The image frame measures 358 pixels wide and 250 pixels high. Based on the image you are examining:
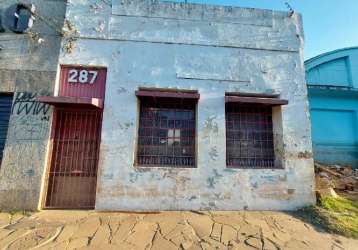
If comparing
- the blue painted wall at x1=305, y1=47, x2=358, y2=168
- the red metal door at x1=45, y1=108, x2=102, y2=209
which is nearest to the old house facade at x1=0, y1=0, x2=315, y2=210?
the red metal door at x1=45, y1=108, x2=102, y2=209

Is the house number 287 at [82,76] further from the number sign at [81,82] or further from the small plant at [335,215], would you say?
the small plant at [335,215]

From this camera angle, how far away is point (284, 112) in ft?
18.7

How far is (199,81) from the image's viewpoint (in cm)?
567

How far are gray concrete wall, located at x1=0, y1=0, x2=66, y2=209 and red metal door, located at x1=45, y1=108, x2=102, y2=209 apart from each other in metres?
0.28

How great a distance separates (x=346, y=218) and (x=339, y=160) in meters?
4.20

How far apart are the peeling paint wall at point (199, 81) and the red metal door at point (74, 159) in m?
0.30

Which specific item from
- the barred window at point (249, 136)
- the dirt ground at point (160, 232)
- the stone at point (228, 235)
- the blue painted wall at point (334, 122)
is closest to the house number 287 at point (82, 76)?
the dirt ground at point (160, 232)

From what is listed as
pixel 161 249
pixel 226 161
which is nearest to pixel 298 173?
pixel 226 161

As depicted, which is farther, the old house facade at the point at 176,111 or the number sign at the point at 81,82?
the number sign at the point at 81,82

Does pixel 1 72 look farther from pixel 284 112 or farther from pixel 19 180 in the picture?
pixel 284 112

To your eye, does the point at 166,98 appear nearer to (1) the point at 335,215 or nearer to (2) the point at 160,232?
(2) the point at 160,232

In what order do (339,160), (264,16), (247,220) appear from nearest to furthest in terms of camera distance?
(247,220) → (264,16) → (339,160)

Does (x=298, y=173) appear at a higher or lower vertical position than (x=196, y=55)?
lower

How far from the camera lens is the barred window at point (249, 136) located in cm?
564
